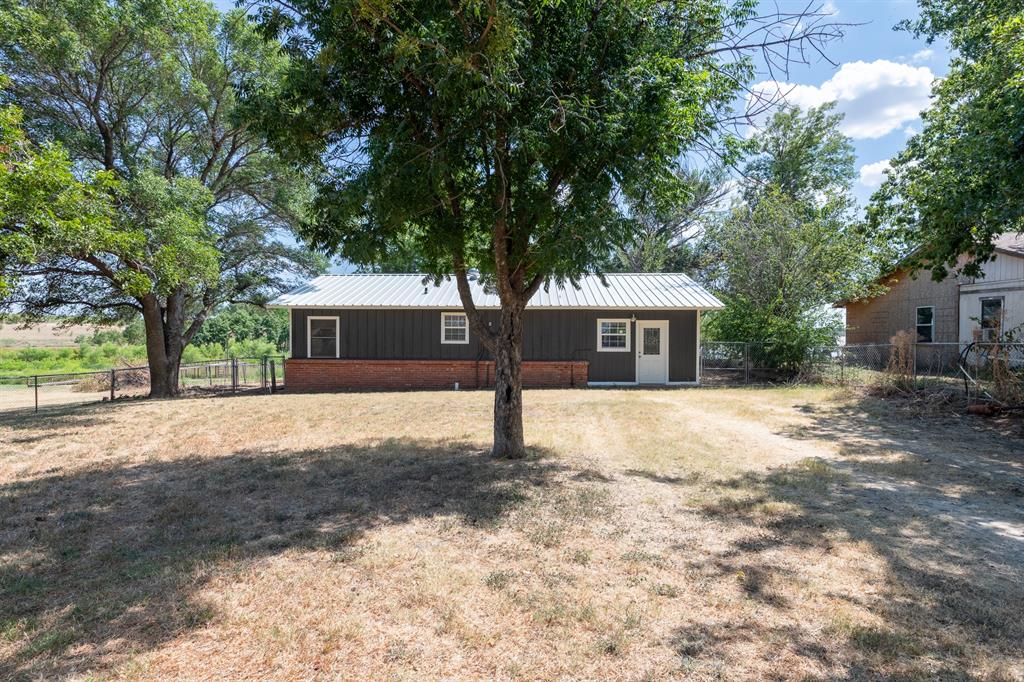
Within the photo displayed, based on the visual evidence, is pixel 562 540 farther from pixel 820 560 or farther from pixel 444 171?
pixel 444 171

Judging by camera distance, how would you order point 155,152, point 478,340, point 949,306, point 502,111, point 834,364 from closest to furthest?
point 502,111 → point 155,152 → point 834,364 → point 478,340 → point 949,306

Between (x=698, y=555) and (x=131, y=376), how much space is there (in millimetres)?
23478

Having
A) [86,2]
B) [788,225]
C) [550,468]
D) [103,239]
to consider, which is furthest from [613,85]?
[788,225]

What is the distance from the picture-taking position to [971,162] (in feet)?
26.1

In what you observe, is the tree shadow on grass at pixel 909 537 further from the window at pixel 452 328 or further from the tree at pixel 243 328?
the tree at pixel 243 328

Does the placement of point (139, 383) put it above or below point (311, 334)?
below

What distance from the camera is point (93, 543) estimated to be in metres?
4.27

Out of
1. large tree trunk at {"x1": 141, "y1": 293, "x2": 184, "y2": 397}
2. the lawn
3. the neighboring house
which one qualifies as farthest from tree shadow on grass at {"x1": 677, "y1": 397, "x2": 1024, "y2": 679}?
large tree trunk at {"x1": 141, "y1": 293, "x2": 184, "y2": 397}

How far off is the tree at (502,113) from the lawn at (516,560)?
7.90 ft

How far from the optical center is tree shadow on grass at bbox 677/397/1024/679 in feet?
8.96

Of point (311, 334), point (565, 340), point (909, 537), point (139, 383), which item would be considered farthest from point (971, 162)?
point (139, 383)

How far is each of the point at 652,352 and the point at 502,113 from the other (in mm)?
13005

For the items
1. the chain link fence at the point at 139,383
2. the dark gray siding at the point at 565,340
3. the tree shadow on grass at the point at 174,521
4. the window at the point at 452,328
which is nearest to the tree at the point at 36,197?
the tree shadow on grass at the point at 174,521

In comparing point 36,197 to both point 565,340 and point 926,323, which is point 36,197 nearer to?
point 565,340
